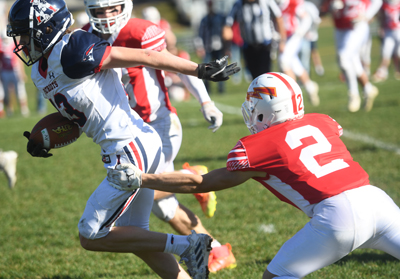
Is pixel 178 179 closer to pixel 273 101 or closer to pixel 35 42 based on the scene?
A: pixel 273 101

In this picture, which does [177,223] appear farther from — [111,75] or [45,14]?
[45,14]

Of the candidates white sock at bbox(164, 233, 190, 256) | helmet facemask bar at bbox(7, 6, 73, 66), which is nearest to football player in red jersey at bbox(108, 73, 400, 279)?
white sock at bbox(164, 233, 190, 256)

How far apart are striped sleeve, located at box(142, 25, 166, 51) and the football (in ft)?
2.41

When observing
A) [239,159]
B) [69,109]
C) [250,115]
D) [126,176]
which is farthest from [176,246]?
[69,109]

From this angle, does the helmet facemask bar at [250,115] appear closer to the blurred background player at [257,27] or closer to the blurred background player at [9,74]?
the blurred background player at [257,27]

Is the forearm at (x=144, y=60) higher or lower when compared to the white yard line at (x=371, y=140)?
higher

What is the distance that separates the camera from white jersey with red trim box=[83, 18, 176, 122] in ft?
10.2

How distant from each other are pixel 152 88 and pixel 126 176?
1.11 metres

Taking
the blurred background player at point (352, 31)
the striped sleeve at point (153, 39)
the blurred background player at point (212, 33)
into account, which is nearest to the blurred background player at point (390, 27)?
the blurred background player at point (352, 31)

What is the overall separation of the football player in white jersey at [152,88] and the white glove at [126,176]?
25.8 inches

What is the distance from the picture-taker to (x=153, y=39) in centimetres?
313

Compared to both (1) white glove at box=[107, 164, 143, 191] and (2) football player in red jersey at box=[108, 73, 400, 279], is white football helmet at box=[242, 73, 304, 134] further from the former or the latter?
(1) white glove at box=[107, 164, 143, 191]

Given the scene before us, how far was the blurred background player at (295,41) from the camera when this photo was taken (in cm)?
865

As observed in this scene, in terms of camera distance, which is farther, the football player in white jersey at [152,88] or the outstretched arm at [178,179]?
the football player in white jersey at [152,88]
